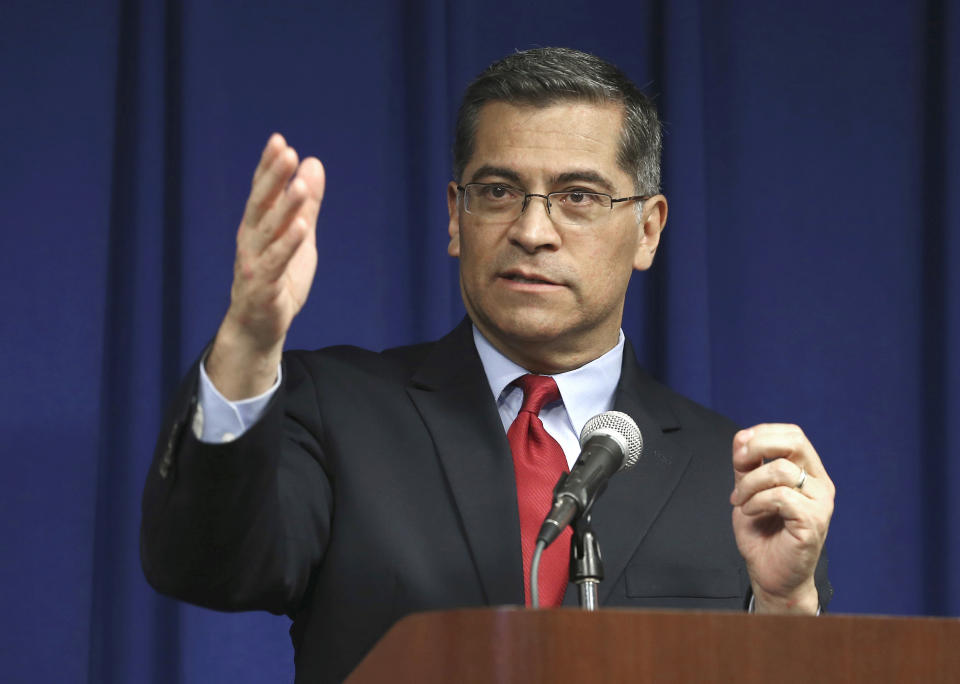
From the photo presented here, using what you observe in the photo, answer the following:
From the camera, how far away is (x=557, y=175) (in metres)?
1.96

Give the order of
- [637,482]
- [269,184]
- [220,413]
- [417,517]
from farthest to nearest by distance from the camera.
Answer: [637,482] → [417,517] → [220,413] → [269,184]

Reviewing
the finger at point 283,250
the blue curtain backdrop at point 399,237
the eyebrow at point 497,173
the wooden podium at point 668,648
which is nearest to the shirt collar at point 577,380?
the eyebrow at point 497,173

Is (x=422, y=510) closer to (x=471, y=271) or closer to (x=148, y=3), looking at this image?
(x=471, y=271)

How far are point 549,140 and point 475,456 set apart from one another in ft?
1.92

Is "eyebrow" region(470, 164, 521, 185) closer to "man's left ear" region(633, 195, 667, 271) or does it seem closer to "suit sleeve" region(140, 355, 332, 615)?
"man's left ear" region(633, 195, 667, 271)

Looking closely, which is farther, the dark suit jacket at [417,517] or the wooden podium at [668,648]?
the dark suit jacket at [417,517]

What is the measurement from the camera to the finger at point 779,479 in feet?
4.50

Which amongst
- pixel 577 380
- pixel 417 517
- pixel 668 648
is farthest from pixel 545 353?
pixel 668 648

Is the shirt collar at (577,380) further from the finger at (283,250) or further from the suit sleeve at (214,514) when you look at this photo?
the finger at (283,250)

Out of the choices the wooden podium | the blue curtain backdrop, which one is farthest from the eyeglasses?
the wooden podium

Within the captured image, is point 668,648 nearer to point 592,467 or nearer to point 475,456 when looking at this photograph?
point 592,467

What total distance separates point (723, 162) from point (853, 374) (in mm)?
637

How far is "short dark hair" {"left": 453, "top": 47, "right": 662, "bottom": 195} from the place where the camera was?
2.03m

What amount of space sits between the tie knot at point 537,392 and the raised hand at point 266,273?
68 centimetres
